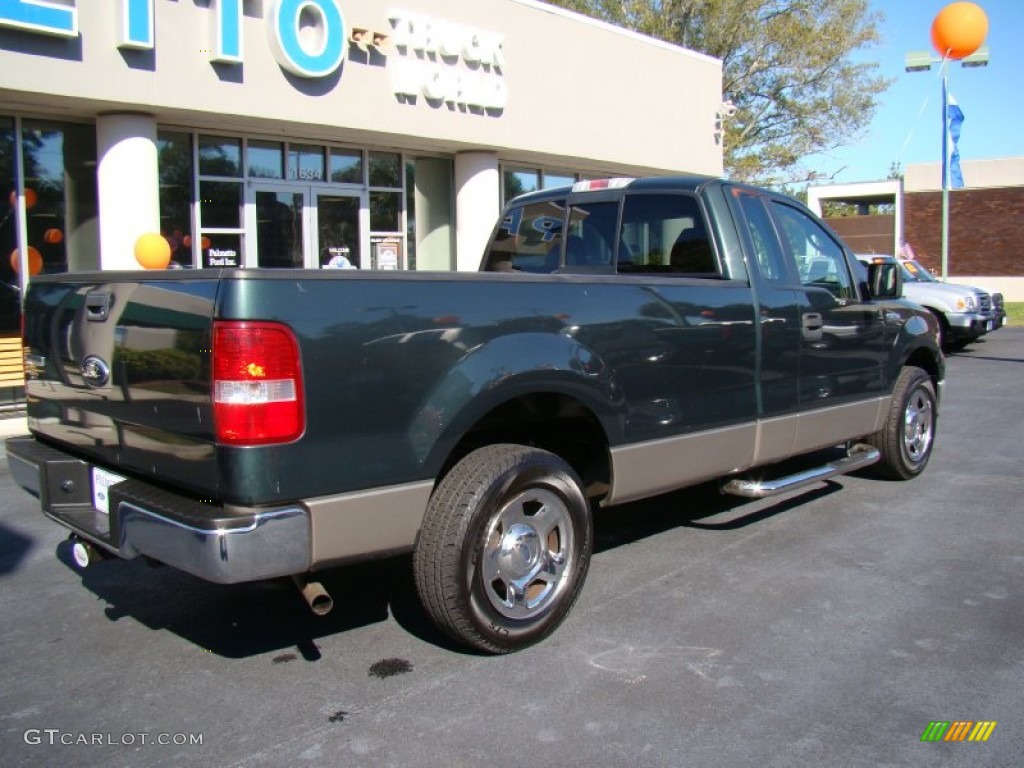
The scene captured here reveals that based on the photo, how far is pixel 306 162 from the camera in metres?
13.0

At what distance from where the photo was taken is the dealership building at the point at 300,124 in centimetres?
1004

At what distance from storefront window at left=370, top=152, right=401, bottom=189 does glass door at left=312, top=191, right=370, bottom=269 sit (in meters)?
0.54

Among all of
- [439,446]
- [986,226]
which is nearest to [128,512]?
[439,446]

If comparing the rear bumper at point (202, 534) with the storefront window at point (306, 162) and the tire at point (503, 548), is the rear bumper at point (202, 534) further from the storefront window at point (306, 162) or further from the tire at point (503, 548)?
the storefront window at point (306, 162)

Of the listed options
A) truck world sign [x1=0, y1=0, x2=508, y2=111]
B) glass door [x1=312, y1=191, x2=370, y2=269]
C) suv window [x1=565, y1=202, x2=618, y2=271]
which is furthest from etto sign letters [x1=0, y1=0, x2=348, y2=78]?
suv window [x1=565, y1=202, x2=618, y2=271]

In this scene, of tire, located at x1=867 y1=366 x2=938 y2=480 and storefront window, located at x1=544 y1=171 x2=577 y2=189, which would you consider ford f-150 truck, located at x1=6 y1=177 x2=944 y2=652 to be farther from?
storefront window, located at x1=544 y1=171 x2=577 y2=189

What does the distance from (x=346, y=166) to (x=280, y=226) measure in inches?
57.6

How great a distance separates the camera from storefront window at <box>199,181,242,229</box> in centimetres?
1200

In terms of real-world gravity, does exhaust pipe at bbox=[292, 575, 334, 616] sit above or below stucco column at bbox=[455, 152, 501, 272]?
below

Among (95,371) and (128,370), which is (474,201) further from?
(128,370)

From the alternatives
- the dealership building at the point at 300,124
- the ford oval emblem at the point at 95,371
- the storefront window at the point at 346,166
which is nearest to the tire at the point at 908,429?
the ford oval emblem at the point at 95,371

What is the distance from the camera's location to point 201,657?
3869 mm

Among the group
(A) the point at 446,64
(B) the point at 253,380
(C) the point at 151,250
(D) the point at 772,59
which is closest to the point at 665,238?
(B) the point at 253,380

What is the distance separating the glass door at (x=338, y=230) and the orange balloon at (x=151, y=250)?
317 centimetres
